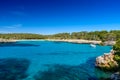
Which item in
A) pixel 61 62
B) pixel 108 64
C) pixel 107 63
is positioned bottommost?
pixel 61 62

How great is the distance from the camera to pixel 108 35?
559ft

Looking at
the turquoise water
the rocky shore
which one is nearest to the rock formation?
the rocky shore

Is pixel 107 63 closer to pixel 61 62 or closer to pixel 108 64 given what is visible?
pixel 108 64

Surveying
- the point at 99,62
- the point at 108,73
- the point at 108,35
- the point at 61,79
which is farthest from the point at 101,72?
the point at 108,35

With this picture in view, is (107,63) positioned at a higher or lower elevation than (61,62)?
higher

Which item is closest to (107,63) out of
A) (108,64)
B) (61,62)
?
(108,64)

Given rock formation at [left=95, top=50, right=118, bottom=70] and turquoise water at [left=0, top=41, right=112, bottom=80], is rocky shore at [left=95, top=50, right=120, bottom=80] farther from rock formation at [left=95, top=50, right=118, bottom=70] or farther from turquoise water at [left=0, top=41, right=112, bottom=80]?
turquoise water at [left=0, top=41, right=112, bottom=80]

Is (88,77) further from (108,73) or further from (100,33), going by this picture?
(100,33)

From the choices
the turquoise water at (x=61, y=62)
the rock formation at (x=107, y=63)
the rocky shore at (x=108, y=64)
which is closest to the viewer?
the turquoise water at (x=61, y=62)

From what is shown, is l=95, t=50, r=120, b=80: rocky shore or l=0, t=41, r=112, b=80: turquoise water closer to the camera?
l=0, t=41, r=112, b=80: turquoise water

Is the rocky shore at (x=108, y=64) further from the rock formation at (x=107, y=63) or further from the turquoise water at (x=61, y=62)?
the turquoise water at (x=61, y=62)

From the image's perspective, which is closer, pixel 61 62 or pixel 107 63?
pixel 107 63

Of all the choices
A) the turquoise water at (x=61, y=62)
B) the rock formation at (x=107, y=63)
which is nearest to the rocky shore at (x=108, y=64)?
the rock formation at (x=107, y=63)

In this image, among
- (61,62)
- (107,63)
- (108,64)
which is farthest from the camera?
(61,62)
